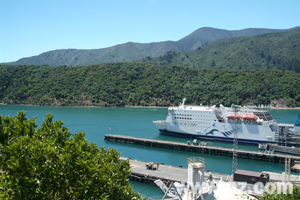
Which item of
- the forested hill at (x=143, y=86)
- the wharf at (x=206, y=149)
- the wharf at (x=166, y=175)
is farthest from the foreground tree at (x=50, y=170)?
the forested hill at (x=143, y=86)

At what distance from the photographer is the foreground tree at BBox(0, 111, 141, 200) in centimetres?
768

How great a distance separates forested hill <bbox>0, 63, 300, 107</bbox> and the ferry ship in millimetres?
65843

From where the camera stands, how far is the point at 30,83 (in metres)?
140

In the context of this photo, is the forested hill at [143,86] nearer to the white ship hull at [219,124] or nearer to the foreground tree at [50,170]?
the white ship hull at [219,124]

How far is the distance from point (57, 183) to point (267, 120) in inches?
1530

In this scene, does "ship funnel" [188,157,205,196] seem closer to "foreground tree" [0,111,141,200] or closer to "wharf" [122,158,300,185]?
"foreground tree" [0,111,141,200]

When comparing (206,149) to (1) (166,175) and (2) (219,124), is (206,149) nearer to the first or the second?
(2) (219,124)

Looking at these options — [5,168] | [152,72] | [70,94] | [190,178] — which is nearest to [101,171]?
[5,168]

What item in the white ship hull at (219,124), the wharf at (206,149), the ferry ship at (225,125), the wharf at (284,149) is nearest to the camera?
the wharf at (206,149)

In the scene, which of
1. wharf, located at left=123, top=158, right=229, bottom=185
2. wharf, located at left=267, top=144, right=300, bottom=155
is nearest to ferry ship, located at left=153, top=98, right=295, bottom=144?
wharf, located at left=267, top=144, right=300, bottom=155

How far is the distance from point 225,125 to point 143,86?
90.9 meters

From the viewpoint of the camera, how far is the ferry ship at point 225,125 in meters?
40.7

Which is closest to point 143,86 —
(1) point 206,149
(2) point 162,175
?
(1) point 206,149

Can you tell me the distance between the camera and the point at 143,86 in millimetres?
132250
